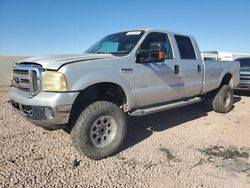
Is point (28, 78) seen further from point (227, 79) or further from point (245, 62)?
point (245, 62)

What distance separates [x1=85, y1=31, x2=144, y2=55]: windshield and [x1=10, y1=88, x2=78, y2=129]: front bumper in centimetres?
150

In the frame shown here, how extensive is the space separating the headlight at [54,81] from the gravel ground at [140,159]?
112cm

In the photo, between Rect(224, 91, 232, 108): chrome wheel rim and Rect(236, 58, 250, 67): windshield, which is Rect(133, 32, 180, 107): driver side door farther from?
Rect(236, 58, 250, 67): windshield

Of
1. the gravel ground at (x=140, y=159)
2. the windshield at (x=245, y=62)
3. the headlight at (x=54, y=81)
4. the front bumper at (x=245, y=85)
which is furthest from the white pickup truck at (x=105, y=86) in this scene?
the windshield at (x=245, y=62)

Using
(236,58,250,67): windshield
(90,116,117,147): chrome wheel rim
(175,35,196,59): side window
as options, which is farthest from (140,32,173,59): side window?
(236,58,250,67): windshield

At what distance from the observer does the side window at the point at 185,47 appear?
5.78 meters

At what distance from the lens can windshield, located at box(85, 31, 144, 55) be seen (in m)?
4.85

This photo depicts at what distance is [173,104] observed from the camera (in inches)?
216

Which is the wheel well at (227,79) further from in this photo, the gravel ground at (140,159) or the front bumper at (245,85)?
the front bumper at (245,85)

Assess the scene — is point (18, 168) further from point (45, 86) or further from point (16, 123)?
point (16, 123)

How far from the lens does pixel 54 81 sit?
11.9 feet

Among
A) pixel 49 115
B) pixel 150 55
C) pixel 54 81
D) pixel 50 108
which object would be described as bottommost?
pixel 49 115

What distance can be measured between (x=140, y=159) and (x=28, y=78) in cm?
212

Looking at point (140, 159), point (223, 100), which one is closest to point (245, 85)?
point (223, 100)
